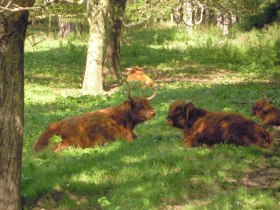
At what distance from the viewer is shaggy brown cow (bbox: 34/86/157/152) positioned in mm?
10164

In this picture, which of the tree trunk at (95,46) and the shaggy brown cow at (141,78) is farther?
the shaggy brown cow at (141,78)

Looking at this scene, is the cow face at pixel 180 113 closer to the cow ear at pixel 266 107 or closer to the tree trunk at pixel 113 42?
the cow ear at pixel 266 107

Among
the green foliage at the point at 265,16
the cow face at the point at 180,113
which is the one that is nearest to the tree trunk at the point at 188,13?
the green foliage at the point at 265,16

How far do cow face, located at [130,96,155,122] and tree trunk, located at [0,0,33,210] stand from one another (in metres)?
4.17

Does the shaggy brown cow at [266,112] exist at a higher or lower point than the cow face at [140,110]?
lower

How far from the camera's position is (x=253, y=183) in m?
7.99

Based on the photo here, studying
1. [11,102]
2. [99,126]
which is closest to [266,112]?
[99,126]

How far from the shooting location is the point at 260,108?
11.9 metres

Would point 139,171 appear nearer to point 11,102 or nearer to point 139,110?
point 11,102

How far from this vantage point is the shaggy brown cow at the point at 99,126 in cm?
1016

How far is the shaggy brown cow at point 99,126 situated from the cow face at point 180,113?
0.56 m

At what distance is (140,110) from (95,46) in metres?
8.82

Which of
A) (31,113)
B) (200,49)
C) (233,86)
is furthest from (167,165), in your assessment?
(200,49)

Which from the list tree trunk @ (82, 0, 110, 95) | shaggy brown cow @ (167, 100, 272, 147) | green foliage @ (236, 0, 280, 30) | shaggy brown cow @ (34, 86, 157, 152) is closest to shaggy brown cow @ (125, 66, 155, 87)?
tree trunk @ (82, 0, 110, 95)
